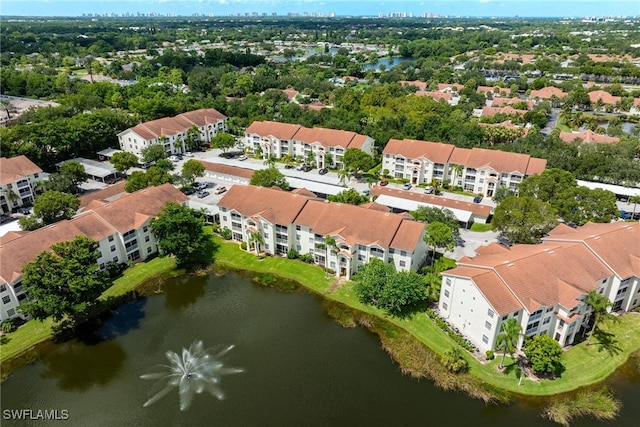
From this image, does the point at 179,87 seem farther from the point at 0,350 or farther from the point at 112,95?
the point at 0,350

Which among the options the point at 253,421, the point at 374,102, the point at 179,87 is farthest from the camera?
the point at 179,87

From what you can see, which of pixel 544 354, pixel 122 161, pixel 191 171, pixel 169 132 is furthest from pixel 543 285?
pixel 169 132

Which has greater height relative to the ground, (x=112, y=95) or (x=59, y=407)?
(x=112, y=95)

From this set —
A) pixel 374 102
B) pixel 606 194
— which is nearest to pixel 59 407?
pixel 606 194

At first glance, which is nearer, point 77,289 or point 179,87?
point 77,289

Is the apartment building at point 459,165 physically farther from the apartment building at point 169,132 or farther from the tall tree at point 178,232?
the apartment building at point 169,132

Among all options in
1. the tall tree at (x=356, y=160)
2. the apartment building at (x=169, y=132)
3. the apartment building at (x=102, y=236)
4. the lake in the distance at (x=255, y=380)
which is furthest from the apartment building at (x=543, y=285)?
the apartment building at (x=169, y=132)
